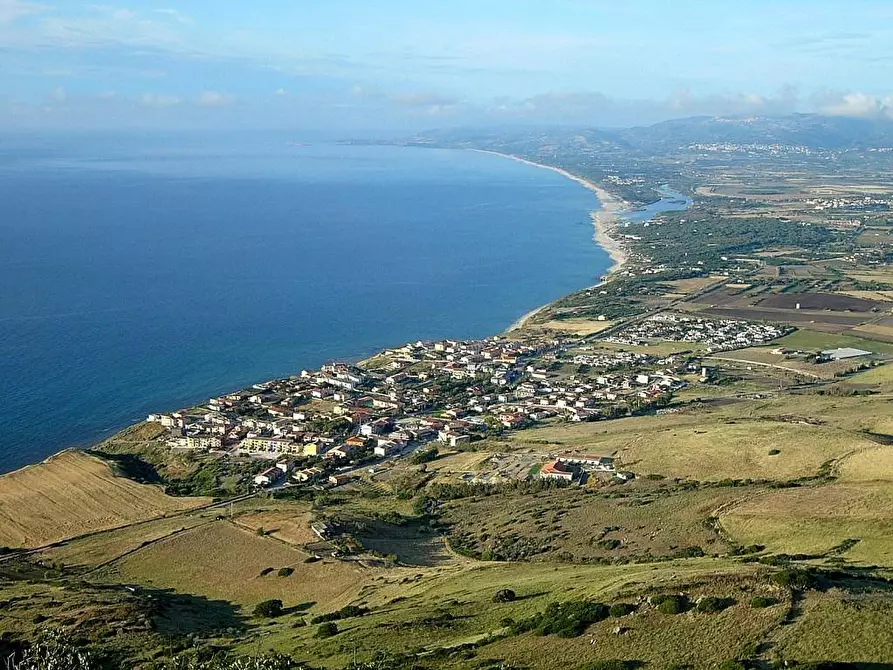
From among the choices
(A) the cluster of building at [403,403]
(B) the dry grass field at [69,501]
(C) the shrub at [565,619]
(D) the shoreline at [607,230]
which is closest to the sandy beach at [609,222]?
(D) the shoreline at [607,230]

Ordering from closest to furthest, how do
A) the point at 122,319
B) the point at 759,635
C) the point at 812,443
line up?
the point at 759,635, the point at 812,443, the point at 122,319

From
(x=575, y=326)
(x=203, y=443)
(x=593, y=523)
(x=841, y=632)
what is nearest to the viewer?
(x=841, y=632)

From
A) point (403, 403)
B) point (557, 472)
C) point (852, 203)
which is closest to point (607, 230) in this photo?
point (852, 203)

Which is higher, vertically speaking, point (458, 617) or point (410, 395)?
point (458, 617)

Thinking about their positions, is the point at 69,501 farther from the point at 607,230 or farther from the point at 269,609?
the point at 607,230

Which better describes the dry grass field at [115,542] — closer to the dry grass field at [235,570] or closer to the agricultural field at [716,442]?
the dry grass field at [235,570]

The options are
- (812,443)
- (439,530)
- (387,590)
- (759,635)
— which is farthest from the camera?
(812,443)

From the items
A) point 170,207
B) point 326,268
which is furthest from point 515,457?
point 170,207

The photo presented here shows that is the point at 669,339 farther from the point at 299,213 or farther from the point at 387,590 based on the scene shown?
the point at 299,213
